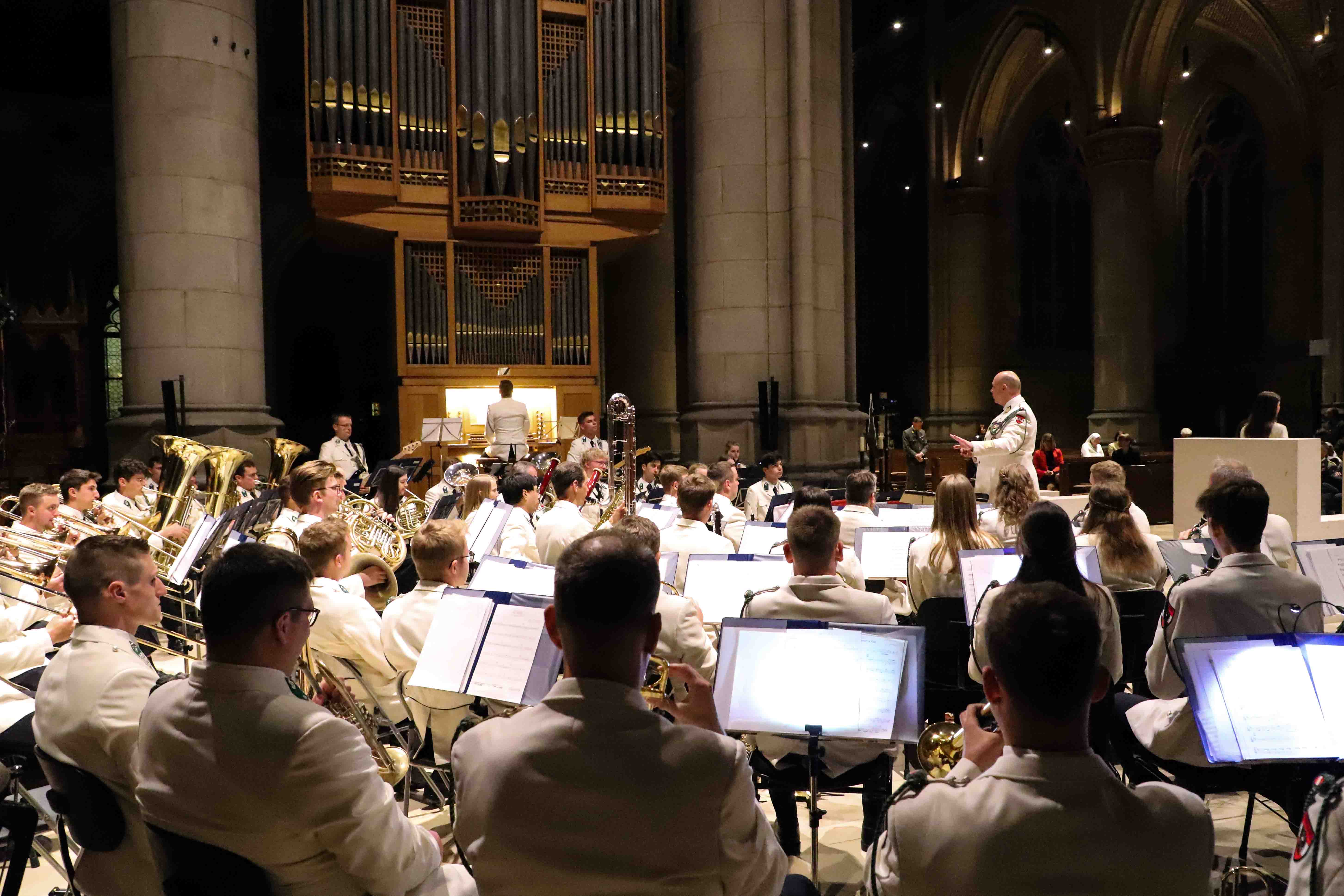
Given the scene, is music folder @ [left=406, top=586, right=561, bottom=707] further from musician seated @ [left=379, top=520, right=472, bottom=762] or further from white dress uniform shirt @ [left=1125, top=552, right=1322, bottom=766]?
white dress uniform shirt @ [left=1125, top=552, right=1322, bottom=766]

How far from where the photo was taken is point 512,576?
15.3 ft

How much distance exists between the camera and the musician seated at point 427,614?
435 centimetres

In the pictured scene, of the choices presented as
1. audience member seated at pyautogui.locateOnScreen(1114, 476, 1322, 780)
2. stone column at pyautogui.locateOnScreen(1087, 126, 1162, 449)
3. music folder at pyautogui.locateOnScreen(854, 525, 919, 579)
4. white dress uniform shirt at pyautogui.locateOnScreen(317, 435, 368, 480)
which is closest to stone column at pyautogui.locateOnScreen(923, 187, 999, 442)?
stone column at pyautogui.locateOnScreen(1087, 126, 1162, 449)

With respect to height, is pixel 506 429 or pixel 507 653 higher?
pixel 506 429

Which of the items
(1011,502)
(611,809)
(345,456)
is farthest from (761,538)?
(345,456)

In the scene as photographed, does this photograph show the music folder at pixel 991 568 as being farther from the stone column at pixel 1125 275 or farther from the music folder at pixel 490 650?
the stone column at pixel 1125 275

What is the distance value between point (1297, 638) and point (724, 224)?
1147 centimetres

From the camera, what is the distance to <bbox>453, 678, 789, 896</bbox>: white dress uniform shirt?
200 centimetres

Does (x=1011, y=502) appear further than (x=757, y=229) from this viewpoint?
No

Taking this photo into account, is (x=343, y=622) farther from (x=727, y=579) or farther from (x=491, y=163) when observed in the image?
(x=491, y=163)

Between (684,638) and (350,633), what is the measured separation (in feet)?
4.50

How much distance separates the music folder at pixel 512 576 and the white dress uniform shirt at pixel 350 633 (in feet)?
1.31

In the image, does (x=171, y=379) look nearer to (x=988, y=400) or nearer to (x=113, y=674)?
(x=113, y=674)

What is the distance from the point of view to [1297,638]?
320 cm
